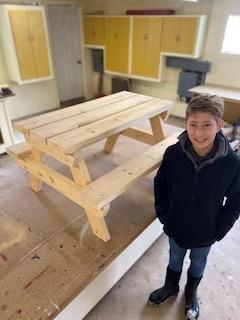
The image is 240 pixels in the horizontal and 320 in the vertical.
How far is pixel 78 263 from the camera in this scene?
146cm

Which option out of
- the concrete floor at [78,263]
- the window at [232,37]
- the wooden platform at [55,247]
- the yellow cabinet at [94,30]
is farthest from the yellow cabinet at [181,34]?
the concrete floor at [78,263]

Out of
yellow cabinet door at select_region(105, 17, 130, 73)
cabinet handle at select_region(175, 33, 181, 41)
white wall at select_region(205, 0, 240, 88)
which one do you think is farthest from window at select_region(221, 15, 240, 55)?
yellow cabinet door at select_region(105, 17, 130, 73)

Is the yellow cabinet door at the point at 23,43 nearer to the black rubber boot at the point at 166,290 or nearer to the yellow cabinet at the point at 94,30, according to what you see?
the yellow cabinet at the point at 94,30

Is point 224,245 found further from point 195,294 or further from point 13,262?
point 13,262

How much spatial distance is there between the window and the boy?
9.81 ft

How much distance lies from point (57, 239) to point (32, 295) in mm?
407

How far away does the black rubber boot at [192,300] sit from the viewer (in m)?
1.45

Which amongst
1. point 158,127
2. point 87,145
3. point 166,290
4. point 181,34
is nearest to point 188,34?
point 181,34

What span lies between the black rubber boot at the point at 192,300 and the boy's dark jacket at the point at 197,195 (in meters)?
0.33

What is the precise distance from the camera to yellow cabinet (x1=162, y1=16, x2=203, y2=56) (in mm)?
3432

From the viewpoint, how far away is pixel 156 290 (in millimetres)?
1562

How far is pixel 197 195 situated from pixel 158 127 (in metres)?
1.40

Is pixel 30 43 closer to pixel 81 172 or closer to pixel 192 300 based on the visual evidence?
pixel 81 172

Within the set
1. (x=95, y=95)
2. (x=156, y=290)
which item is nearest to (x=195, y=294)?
(x=156, y=290)
